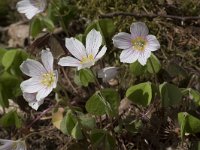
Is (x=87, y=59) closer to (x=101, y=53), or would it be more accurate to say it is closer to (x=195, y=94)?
(x=101, y=53)

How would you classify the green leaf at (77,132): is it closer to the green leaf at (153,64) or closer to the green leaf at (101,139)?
the green leaf at (101,139)

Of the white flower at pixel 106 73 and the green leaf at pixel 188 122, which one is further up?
the white flower at pixel 106 73

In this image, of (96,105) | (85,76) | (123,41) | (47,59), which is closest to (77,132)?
(96,105)

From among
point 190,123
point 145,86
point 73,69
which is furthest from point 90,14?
point 190,123

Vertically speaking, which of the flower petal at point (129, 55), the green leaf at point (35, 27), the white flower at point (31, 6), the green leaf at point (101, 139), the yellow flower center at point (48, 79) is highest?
the white flower at point (31, 6)

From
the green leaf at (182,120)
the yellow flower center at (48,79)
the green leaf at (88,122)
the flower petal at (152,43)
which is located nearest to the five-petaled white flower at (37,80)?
the yellow flower center at (48,79)

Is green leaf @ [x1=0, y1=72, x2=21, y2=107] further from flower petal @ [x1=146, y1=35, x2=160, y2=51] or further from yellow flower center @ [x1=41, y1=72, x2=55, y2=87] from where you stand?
flower petal @ [x1=146, y1=35, x2=160, y2=51]
